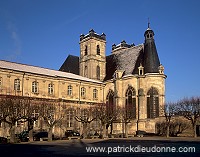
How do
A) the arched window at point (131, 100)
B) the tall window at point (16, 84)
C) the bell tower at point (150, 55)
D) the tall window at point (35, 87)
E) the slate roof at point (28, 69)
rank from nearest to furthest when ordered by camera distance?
the tall window at point (16, 84)
the slate roof at point (28, 69)
the tall window at point (35, 87)
the arched window at point (131, 100)
the bell tower at point (150, 55)

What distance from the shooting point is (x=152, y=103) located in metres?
55.2

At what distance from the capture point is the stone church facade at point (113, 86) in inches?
2015

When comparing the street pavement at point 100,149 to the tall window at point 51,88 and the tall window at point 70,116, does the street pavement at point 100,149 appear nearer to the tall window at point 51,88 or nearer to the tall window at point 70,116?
the tall window at point 70,116

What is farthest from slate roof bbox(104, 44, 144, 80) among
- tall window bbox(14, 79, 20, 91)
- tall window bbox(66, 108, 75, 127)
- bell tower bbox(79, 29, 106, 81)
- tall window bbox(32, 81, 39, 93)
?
tall window bbox(14, 79, 20, 91)

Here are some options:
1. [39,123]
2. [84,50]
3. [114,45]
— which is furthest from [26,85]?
[114,45]

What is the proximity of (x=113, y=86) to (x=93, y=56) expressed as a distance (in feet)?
35.2

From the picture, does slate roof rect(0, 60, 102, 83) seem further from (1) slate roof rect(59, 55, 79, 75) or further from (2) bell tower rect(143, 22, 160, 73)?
(2) bell tower rect(143, 22, 160, 73)

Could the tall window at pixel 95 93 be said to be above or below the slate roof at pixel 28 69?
below

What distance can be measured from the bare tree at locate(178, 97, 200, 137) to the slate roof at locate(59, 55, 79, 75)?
98.8 ft

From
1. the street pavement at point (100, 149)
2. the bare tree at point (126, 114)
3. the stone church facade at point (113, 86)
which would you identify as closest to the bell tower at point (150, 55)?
the stone church facade at point (113, 86)

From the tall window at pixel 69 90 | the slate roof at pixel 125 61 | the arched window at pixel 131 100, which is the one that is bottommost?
the arched window at pixel 131 100

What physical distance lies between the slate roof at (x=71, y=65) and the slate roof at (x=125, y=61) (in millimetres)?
8574

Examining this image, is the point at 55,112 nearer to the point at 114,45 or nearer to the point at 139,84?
the point at 139,84

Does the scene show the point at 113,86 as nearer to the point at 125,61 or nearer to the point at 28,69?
the point at 125,61
